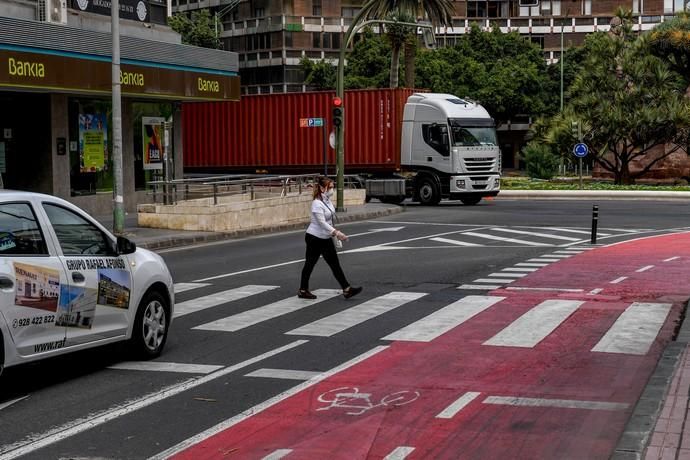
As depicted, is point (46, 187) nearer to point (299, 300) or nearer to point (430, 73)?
point (299, 300)

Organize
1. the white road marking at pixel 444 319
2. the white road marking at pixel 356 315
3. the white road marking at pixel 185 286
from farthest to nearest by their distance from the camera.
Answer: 1. the white road marking at pixel 185 286
2. the white road marking at pixel 356 315
3. the white road marking at pixel 444 319

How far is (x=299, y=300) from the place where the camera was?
15.2 metres

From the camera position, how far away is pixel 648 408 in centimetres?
839

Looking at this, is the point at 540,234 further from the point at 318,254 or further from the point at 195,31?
the point at 195,31

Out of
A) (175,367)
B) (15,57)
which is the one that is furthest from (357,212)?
(175,367)

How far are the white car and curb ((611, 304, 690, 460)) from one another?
4.58 m

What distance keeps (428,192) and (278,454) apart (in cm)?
3359

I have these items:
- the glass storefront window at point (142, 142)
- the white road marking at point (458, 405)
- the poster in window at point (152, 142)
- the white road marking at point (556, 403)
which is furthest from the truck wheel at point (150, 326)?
the poster in window at point (152, 142)

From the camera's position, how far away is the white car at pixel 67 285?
8844 mm

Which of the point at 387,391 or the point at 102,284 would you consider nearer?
the point at 387,391

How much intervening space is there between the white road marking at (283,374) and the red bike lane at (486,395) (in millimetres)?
267

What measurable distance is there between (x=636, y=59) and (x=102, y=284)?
158ft

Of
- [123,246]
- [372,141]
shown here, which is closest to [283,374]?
[123,246]

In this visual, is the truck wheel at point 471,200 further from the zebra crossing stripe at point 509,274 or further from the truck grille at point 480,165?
the zebra crossing stripe at point 509,274
